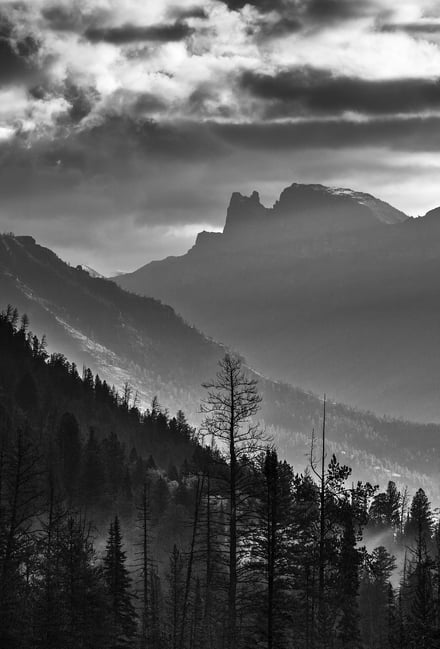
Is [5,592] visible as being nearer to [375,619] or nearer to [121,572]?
[121,572]

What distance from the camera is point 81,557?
74.1m

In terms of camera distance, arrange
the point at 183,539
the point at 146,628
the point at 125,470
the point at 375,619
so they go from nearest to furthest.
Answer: the point at 146,628 → the point at 375,619 → the point at 183,539 → the point at 125,470

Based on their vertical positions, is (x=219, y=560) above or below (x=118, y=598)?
above

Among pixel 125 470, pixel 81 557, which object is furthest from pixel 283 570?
pixel 125 470

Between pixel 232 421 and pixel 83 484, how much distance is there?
108 metres

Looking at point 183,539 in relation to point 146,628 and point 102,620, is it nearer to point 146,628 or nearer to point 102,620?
point 146,628

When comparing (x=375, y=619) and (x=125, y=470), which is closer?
(x=375, y=619)

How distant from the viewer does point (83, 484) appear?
156500mm

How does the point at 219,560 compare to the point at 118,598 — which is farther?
the point at 118,598

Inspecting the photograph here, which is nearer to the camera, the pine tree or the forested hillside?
the forested hillside

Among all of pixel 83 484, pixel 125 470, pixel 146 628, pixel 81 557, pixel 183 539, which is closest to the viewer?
pixel 81 557

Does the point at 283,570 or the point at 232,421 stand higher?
the point at 232,421

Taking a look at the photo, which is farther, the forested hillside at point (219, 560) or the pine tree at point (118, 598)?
the pine tree at point (118, 598)

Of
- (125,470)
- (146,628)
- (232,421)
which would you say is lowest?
(146,628)
